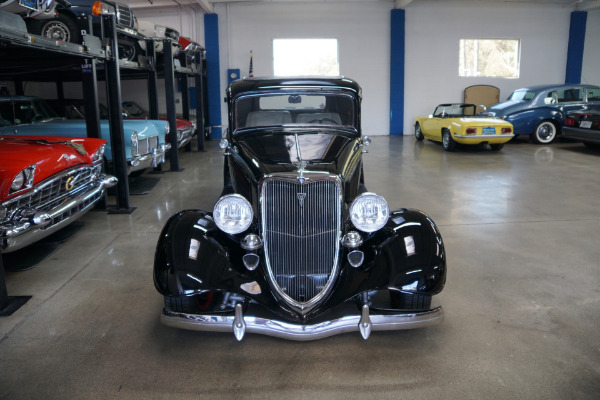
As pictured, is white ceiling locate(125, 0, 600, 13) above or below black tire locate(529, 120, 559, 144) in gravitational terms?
above

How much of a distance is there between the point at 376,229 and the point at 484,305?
115 centimetres

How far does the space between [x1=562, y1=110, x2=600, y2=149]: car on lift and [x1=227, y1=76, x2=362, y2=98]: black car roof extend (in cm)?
859

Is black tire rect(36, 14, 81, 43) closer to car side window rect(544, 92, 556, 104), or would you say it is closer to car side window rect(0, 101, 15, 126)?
car side window rect(0, 101, 15, 126)

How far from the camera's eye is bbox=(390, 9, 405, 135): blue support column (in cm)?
1553

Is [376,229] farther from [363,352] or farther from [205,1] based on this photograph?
[205,1]

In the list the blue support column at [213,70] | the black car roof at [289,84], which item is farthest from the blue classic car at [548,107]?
the black car roof at [289,84]

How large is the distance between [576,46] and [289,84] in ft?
52.2

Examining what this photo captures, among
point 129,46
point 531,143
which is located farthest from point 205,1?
point 531,143

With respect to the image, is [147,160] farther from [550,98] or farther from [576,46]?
[576,46]

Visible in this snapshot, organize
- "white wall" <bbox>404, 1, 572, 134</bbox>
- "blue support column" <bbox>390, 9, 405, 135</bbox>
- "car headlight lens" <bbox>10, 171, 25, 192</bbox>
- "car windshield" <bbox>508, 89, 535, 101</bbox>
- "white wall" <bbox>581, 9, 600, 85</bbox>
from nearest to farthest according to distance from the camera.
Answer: "car headlight lens" <bbox>10, 171, 25, 192</bbox> < "car windshield" <bbox>508, 89, 535, 101</bbox> < "blue support column" <bbox>390, 9, 405, 135</bbox> < "white wall" <bbox>404, 1, 572, 134</bbox> < "white wall" <bbox>581, 9, 600, 85</bbox>

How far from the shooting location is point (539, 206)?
6203 millimetres

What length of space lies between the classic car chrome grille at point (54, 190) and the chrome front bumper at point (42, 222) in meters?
0.05

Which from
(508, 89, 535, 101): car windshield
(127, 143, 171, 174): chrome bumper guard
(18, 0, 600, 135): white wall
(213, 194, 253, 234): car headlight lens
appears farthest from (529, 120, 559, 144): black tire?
(213, 194, 253, 234): car headlight lens

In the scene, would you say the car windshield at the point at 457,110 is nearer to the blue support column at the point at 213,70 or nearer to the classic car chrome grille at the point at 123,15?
the blue support column at the point at 213,70
